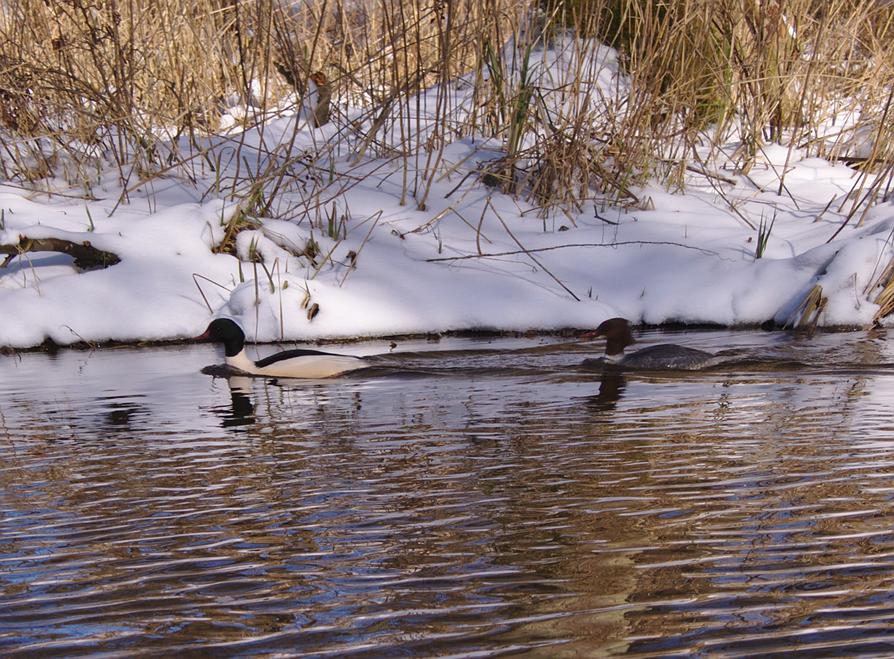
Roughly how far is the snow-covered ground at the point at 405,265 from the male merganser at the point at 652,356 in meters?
1.02

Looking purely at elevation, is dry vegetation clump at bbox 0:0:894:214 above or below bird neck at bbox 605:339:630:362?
above

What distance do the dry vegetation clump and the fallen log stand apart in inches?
38.3

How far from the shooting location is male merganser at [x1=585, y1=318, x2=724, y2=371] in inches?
237

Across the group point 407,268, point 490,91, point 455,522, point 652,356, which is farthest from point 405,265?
point 455,522

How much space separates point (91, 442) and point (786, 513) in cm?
271

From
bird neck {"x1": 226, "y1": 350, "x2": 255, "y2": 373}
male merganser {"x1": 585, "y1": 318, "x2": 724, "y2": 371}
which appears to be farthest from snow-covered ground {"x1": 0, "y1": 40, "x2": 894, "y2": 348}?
male merganser {"x1": 585, "y1": 318, "x2": 724, "y2": 371}

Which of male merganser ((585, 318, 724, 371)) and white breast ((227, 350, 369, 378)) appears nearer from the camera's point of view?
male merganser ((585, 318, 724, 371))

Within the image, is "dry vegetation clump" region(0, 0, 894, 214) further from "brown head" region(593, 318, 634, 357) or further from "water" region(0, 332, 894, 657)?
"water" region(0, 332, 894, 657)

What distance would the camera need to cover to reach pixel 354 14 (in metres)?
11.2

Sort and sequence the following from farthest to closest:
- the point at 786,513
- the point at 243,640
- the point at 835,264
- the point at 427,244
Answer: the point at 427,244
the point at 835,264
the point at 786,513
the point at 243,640

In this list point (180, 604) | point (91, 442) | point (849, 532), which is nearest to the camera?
point (180, 604)

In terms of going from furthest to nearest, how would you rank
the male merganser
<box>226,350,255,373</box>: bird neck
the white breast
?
1. <box>226,350,255,373</box>: bird neck
2. the white breast
3. the male merganser

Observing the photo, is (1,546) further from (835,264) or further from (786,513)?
(835,264)

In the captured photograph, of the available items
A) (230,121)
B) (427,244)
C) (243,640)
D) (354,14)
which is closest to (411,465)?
(243,640)
